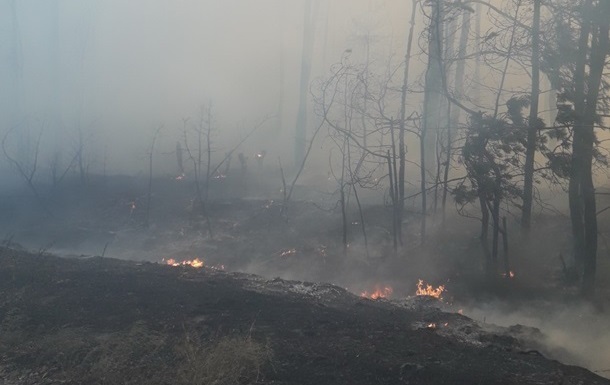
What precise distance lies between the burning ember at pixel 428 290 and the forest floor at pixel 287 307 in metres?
0.17

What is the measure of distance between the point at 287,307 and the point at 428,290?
4.25 metres

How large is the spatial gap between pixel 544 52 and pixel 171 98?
119ft

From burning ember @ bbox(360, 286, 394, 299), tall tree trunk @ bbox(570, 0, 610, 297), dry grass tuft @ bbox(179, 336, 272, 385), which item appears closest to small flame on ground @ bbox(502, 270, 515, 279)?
tall tree trunk @ bbox(570, 0, 610, 297)

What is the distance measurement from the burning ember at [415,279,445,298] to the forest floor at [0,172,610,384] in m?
0.17

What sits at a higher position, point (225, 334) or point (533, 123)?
point (533, 123)

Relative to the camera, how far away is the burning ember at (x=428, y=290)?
42.9ft

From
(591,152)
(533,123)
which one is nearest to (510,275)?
(591,152)

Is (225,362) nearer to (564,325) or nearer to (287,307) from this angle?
(287,307)

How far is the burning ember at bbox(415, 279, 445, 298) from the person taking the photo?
1308 cm

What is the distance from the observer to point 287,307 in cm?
1038

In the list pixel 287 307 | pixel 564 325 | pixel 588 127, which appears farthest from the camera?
pixel 588 127

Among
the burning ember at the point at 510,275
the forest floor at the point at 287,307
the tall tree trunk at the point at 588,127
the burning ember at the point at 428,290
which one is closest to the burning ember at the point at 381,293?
the forest floor at the point at 287,307

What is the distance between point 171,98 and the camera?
149 ft

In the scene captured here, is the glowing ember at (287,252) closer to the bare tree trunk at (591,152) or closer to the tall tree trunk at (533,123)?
the tall tree trunk at (533,123)
